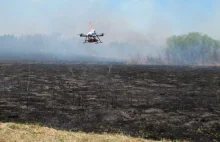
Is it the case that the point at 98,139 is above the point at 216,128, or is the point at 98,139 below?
above

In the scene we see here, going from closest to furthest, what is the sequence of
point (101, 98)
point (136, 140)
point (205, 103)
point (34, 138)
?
1. point (34, 138)
2. point (136, 140)
3. point (205, 103)
4. point (101, 98)

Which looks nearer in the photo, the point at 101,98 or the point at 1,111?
the point at 1,111

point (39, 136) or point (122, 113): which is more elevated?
point (39, 136)

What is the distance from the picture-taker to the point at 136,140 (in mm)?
21422

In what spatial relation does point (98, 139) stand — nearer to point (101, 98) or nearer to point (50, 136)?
point (50, 136)

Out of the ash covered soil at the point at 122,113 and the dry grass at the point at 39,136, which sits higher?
the dry grass at the point at 39,136

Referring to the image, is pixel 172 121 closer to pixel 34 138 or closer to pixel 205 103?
pixel 205 103

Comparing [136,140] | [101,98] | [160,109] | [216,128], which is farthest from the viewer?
[101,98]

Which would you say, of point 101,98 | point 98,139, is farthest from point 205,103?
point 98,139

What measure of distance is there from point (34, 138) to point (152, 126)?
17.4 m

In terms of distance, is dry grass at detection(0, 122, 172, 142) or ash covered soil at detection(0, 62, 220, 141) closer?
dry grass at detection(0, 122, 172, 142)

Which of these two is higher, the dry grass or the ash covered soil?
the dry grass

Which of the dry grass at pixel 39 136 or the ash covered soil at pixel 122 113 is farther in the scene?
the ash covered soil at pixel 122 113

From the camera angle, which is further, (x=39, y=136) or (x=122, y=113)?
(x=122, y=113)
